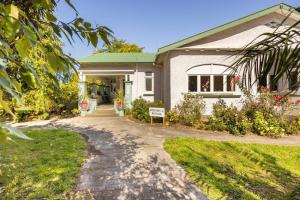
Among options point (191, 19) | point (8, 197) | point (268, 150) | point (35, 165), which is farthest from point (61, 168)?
point (191, 19)

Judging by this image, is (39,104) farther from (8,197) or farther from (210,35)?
(8,197)

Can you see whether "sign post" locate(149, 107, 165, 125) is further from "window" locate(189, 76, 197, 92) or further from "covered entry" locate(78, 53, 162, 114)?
"covered entry" locate(78, 53, 162, 114)

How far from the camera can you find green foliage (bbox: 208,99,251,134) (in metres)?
11.3

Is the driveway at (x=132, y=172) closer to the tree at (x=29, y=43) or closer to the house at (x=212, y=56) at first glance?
the tree at (x=29, y=43)

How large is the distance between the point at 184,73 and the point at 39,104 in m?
9.82

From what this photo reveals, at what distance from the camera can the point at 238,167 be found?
6680 millimetres

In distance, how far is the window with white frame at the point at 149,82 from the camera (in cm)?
1920

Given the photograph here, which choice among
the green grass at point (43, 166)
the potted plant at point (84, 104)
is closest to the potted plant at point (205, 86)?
the green grass at point (43, 166)

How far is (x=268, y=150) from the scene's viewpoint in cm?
859

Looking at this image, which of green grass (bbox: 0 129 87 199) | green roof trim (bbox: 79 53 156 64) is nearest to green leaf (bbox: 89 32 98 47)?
green grass (bbox: 0 129 87 199)

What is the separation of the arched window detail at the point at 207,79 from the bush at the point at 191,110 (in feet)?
5.17

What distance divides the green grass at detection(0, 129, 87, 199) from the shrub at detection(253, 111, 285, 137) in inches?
308

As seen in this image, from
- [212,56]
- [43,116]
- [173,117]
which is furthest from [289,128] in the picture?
[43,116]

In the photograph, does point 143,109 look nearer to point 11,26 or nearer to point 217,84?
point 217,84
